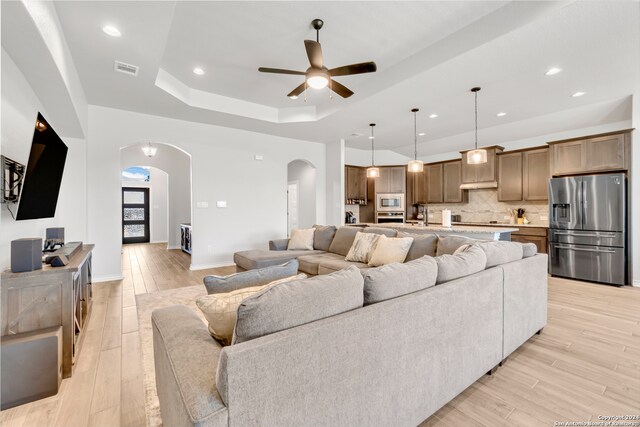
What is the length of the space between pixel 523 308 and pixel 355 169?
593cm

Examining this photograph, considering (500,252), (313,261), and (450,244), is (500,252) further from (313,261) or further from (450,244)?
(313,261)

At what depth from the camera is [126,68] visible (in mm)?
3381

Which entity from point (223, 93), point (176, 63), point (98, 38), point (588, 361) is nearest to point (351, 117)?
point (223, 93)

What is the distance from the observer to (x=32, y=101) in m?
2.74

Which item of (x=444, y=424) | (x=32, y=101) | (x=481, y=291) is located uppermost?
(x=32, y=101)

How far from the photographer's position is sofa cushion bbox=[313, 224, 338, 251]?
4811mm

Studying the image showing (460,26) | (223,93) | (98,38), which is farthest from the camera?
(223,93)

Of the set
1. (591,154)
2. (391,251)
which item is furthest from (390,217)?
(391,251)

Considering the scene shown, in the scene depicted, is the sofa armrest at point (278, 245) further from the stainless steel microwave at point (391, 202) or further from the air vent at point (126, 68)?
the stainless steel microwave at point (391, 202)

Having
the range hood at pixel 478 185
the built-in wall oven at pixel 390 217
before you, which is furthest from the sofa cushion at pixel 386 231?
the built-in wall oven at pixel 390 217

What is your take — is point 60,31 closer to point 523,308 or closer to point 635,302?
point 523,308

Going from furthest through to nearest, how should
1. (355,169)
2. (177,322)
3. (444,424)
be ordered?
(355,169) → (444,424) → (177,322)

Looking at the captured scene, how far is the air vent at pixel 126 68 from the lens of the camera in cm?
329

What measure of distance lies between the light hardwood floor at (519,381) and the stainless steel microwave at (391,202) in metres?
4.57
